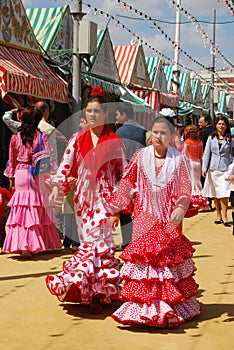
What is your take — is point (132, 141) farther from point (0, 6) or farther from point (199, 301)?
point (0, 6)

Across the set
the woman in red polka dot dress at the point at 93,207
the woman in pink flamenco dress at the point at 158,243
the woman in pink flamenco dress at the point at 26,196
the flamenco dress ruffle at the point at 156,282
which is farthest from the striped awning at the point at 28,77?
the flamenco dress ruffle at the point at 156,282

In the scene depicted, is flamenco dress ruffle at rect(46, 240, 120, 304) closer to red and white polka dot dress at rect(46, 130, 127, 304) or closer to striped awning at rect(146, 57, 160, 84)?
red and white polka dot dress at rect(46, 130, 127, 304)

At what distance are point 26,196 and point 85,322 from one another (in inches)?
111

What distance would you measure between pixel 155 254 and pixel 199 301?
3.50 feet

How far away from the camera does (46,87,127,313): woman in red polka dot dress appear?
16.8 feet

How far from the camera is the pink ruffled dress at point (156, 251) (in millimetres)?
4723

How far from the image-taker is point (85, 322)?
491 cm

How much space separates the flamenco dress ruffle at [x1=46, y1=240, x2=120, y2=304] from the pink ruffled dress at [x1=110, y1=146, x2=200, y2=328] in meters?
0.33

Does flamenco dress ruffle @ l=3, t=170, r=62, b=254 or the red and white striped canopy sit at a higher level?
the red and white striped canopy

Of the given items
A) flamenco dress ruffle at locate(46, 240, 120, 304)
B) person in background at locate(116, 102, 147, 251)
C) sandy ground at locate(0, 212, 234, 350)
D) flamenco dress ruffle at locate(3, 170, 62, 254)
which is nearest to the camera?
sandy ground at locate(0, 212, 234, 350)

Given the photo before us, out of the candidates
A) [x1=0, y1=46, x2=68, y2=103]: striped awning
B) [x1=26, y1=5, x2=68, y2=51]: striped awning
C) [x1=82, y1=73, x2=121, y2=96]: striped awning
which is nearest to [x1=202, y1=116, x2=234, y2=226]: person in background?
[x1=0, y1=46, x2=68, y2=103]: striped awning

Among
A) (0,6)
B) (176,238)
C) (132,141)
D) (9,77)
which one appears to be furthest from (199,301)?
(0,6)

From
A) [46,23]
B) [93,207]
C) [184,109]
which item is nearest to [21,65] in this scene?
[46,23]

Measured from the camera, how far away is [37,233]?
24.4 feet
